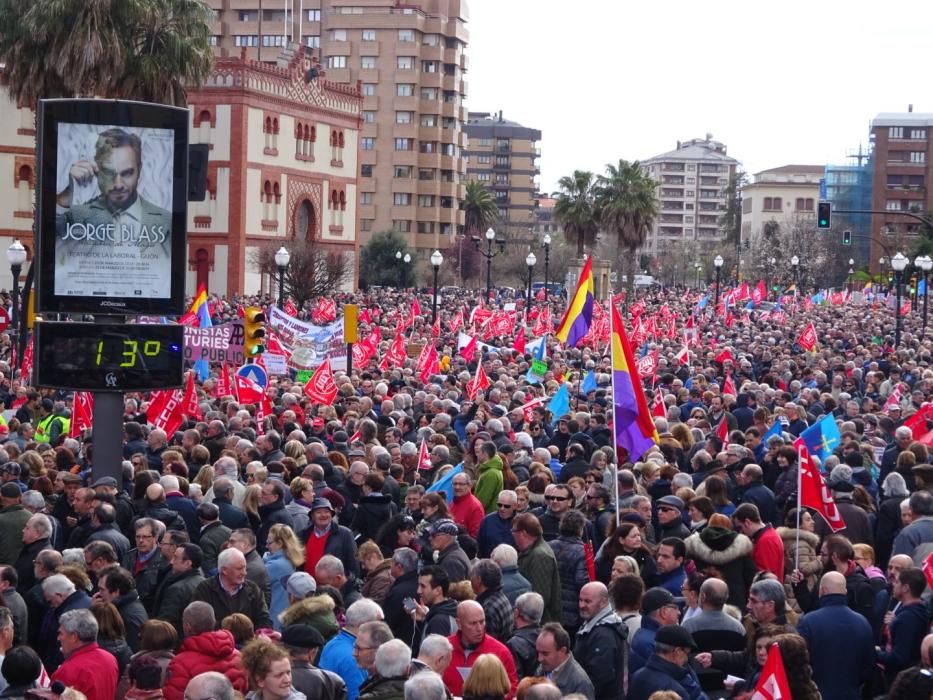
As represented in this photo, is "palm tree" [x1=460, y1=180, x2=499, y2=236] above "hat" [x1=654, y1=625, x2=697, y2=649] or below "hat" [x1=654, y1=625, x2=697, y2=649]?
above

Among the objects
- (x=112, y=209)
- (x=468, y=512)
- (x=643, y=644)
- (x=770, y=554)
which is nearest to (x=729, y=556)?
(x=770, y=554)

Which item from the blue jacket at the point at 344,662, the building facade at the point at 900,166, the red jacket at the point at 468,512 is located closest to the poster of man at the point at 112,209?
the red jacket at the point at 468,512

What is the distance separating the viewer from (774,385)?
26078 mm

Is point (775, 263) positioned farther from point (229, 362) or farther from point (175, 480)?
point (175, 480)

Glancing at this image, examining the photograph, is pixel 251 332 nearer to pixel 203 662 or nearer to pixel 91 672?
pixel 91 672

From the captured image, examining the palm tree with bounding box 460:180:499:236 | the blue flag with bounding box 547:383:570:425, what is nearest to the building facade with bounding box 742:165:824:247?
the palm tree with bounding box 460:180:499:236

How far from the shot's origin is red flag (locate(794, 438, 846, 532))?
1177 centimetres

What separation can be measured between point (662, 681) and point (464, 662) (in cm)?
118

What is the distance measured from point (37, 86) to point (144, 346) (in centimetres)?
2297

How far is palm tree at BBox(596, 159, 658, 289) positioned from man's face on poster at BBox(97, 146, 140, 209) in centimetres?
6353

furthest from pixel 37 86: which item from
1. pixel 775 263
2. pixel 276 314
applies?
pixel 775 263

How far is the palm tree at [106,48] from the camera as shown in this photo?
35.2 metres

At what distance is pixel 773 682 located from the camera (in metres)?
7.26

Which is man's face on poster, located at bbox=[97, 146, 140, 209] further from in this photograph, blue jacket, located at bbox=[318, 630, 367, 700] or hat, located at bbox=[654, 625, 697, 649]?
hat, located at bbox=[654, 625, 697, 649]
